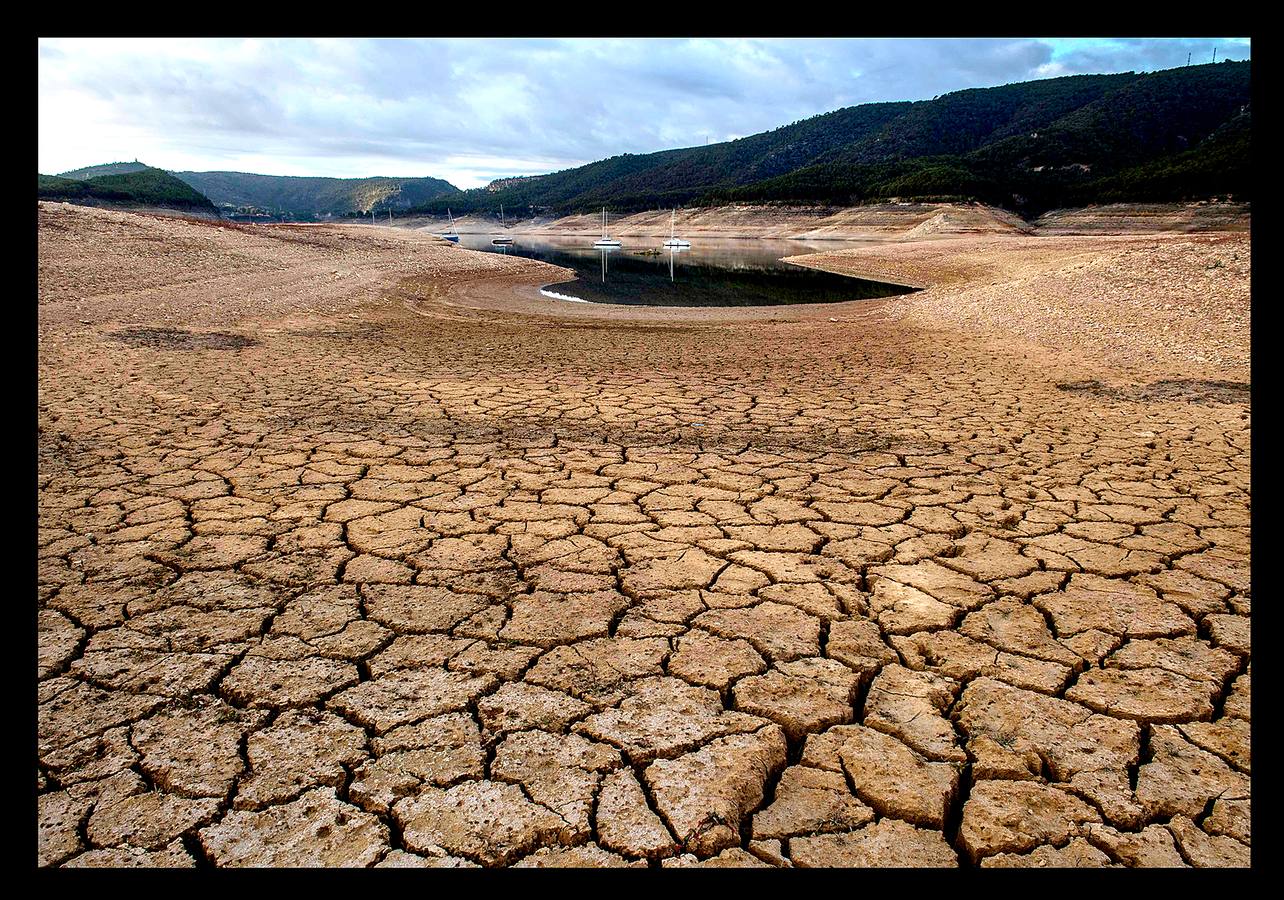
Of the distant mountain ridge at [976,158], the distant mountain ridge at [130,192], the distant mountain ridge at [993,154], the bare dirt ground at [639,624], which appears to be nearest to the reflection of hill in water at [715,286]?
the bare dirt ground at [639,624]

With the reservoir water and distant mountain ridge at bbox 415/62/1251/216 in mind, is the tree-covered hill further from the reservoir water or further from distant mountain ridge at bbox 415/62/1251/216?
the reservoir water

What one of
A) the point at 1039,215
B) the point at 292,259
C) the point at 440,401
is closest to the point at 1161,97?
the point at 1039,215

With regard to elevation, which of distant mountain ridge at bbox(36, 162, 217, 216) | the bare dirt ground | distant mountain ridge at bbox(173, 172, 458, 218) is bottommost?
the bare dirt ground

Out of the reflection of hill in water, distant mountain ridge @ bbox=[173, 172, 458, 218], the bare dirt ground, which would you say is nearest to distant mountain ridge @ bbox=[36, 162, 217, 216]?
the reflection of hill in water

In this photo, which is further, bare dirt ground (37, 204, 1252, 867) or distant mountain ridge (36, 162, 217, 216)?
distant mountain ridge (36, 162, 217, 216)

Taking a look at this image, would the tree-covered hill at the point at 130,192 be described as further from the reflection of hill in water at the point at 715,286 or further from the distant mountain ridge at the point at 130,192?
the reflection of hill in water at the point at 715,286
